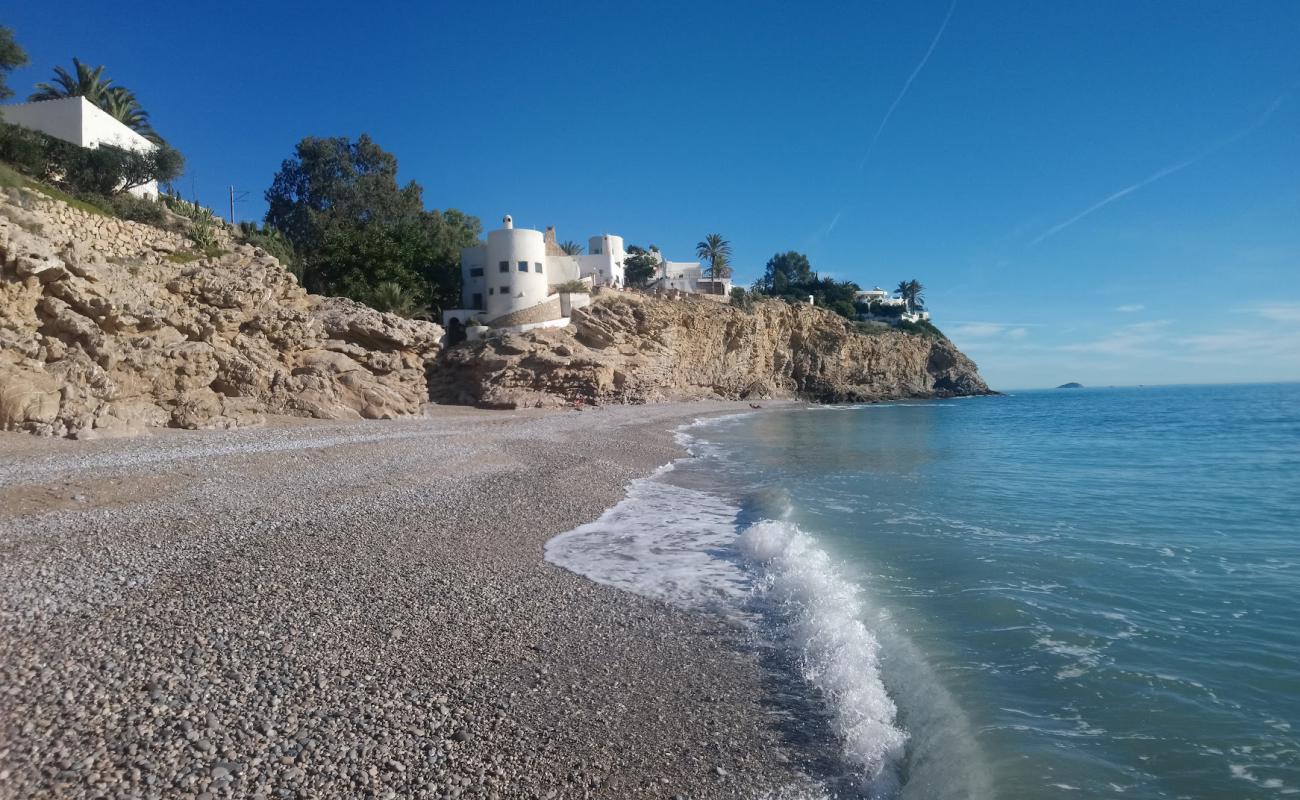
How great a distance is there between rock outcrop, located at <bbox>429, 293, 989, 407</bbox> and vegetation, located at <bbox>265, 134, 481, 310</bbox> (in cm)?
605

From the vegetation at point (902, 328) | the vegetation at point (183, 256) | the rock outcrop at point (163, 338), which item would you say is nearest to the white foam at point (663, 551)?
the rock outcrop at point (163, 338)

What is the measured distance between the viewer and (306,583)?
6.60 m

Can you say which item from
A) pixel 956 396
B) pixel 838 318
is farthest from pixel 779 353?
pixel 956 396

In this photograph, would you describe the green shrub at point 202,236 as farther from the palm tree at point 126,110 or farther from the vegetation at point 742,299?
the vegetation at point 742,299

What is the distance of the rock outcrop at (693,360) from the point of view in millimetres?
35500

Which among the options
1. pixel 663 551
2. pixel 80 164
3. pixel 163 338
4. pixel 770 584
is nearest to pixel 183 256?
pixel 163 338

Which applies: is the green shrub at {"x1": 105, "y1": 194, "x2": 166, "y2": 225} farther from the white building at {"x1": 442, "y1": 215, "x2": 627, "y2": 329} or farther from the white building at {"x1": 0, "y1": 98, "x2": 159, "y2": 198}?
the white building at {"x1": 442, "y1": 215, "x2": 627, "y2": 329}

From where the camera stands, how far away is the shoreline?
12.2 ft

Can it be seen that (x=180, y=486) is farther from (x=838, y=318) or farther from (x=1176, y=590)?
(x=838, y=318)

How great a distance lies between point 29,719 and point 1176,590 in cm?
1063

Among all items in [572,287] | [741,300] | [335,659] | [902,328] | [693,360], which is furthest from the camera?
[902,328]

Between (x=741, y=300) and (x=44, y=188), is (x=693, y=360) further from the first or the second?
(x=44, y=188)

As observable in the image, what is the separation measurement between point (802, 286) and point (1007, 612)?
88.2 m

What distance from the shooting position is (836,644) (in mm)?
6105
